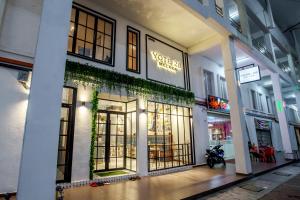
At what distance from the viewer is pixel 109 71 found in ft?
19.4

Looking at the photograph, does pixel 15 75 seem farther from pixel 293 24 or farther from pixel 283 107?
pixel 293 24

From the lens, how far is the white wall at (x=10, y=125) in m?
4.08

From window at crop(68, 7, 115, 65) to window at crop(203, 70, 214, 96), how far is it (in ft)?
19.7

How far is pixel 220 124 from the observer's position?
13016 mm

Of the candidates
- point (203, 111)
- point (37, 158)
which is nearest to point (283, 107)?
point (203, 111)

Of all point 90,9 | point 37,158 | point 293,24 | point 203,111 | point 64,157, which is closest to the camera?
point 37,158

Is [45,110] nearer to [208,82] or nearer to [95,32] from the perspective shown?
[95,32]

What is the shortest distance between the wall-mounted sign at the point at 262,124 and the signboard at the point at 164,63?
8.47m

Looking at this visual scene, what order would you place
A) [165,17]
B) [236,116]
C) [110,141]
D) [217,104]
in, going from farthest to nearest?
[217,104], [165,17], [236,116], [110,141]

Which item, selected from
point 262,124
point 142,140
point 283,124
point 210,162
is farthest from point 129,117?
point 262,124

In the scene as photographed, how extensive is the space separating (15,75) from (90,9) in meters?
3.39

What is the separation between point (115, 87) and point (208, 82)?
6451 mm

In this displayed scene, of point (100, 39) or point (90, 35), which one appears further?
point (100, 39)

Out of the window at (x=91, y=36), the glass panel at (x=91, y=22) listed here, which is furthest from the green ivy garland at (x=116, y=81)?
the glass panel at (x=91, y=22)
